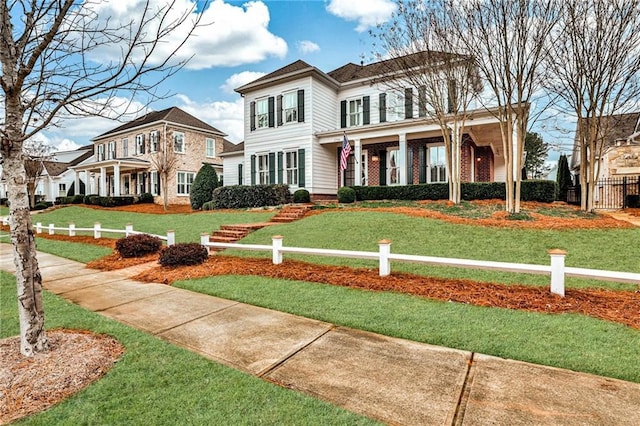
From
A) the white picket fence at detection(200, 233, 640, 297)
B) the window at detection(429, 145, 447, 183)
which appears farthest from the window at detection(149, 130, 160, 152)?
the white picket fence at detection(200, 233, 640, 297)

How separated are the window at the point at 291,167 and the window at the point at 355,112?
13.4 ft

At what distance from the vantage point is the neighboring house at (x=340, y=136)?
689 inches

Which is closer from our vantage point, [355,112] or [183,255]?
[183,255]

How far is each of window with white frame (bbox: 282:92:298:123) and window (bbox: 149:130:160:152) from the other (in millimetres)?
13998

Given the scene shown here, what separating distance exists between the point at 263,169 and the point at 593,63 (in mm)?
15849

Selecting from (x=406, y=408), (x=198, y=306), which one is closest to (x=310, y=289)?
(x=198, y=306)

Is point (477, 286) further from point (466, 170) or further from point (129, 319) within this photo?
point (466, 170)

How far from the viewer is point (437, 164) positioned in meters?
17.6

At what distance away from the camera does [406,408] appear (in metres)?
2.39

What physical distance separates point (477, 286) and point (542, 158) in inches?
1852

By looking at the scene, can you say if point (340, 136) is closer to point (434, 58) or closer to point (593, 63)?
point (434, 58)

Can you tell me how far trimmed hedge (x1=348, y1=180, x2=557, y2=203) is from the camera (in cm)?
1434

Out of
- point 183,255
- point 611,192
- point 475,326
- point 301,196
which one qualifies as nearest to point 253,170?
point 301,196

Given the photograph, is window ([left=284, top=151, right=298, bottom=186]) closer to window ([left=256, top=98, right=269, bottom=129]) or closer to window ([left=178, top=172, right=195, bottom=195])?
window ([left=256, top=98, right=269, bottom=129])
